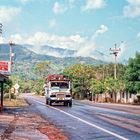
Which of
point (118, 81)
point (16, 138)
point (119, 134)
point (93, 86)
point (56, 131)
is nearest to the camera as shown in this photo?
point (16, 138)

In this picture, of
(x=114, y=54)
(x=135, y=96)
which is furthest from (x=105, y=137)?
(x=114, y=54)

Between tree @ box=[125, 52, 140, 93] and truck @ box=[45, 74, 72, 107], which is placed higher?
tree @ box=[125, 52, 140, 93]

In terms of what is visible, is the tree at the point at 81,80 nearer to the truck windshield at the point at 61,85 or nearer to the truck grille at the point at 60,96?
the truck grille at the point at 60,96

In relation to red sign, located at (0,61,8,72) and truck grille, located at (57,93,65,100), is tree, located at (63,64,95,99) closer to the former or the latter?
truck grille, located at (57,93,65,100)

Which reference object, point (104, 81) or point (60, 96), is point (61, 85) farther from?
point (104, 81)

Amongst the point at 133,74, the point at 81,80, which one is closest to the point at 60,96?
the point at 133,74

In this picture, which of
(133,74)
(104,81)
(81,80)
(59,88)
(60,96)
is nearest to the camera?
(59,88)

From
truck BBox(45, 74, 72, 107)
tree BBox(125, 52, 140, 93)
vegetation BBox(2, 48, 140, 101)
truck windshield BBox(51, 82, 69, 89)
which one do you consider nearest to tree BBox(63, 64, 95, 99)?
vegetation BBox(2, 48, 140, 101)

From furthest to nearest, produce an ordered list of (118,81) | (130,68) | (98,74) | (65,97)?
(98,74), (118,81), (130,68), (65,97)

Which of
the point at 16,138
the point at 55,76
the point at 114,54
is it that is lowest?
the point at 16,138

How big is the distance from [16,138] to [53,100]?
120 feet

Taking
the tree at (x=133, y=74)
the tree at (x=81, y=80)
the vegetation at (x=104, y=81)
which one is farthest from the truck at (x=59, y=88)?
the tree at (x=81, y=80)

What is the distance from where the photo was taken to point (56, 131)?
21.5 meters

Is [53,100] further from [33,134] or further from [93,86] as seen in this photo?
[93,86]
